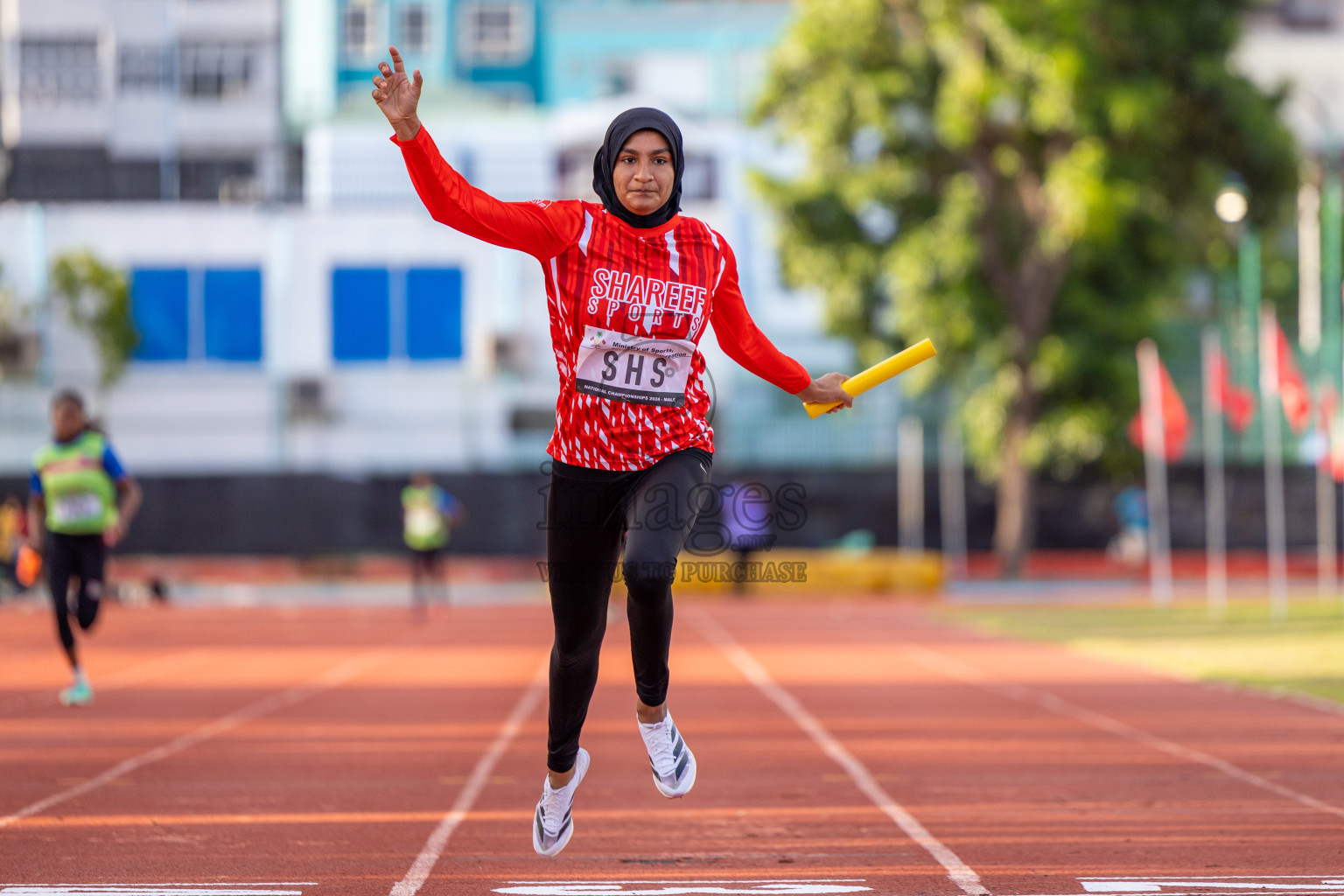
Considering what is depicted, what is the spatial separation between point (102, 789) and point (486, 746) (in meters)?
2.33

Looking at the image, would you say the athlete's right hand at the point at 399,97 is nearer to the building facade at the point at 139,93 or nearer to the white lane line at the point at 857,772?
the white lane line at the point at 857,772

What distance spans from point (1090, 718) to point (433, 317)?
28382 mm

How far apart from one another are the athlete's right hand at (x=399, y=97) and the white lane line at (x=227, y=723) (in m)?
3.39

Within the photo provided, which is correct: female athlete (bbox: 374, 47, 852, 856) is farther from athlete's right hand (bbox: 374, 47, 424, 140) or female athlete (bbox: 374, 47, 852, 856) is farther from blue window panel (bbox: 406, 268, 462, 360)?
blue window panel (bbox: 406, 268, 462, 360)

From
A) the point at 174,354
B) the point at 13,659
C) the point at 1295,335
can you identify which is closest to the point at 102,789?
the point at 13,659

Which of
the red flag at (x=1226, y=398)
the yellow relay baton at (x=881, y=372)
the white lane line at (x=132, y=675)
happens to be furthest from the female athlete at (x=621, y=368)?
the red flag at (x=1226, y=398)

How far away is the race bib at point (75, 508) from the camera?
36.7 ft

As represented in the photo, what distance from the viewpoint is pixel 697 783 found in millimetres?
8250

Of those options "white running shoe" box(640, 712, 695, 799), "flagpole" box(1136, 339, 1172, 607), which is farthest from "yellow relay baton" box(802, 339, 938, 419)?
"flagpole" box(1136, 339, 1172, 607)

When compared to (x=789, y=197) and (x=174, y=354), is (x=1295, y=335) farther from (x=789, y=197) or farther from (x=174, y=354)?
(x=174, y=354)

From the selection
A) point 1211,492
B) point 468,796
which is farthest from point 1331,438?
point 468,796

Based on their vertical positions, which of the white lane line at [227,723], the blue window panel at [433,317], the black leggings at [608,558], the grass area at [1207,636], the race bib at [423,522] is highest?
the blue window panel at [433,317]

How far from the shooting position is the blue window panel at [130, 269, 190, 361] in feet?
Result: 123

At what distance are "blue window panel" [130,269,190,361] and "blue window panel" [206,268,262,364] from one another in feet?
1.65
